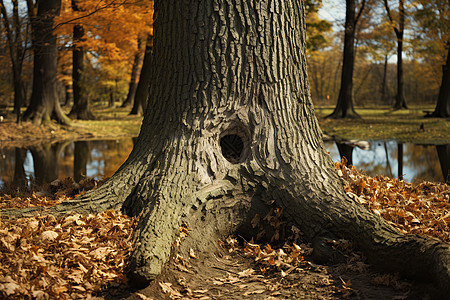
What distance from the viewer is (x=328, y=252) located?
3381 mm

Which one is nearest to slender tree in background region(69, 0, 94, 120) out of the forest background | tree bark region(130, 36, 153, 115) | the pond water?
the forest background

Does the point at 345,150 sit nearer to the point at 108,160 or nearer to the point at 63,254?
the point at 108,160

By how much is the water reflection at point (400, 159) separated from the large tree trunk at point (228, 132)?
372cm

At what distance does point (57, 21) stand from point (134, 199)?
12.0 meters

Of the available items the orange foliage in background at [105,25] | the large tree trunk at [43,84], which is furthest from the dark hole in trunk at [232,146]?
the large tree trunk at [43,84]

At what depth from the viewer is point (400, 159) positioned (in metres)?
9.61

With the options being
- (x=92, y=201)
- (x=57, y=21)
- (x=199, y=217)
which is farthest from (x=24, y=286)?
(x=57, y=21)

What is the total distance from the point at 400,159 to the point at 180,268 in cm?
804

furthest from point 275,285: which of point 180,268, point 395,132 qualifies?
point 395,132

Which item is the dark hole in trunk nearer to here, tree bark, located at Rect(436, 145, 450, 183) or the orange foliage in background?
tree bark, located at Rect(436, 145, 450, 183)

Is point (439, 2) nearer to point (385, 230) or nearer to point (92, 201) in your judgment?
point (385, 230)

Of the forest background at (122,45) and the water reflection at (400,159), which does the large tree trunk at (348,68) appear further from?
the water reflection at (400,159)

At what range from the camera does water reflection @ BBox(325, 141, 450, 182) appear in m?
7.72

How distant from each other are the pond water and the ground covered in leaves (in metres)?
3.74
